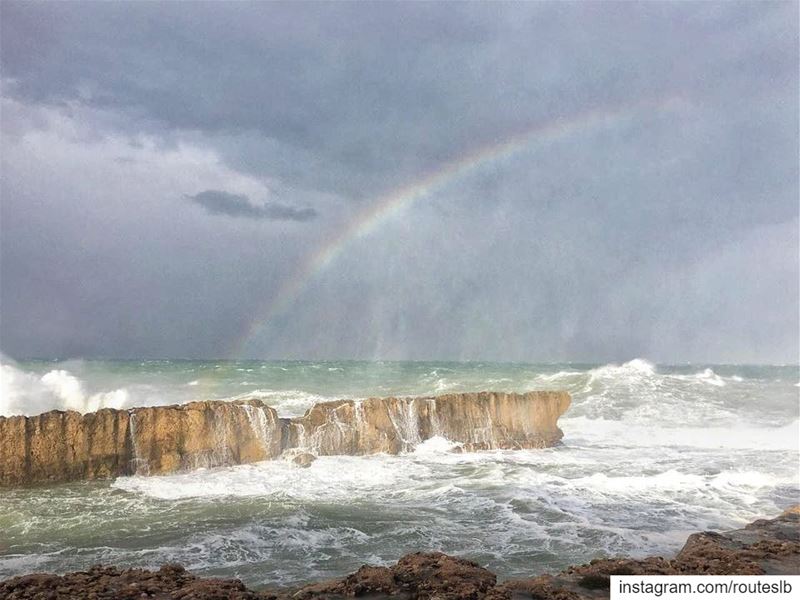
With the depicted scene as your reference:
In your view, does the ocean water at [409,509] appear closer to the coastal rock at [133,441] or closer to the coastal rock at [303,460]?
the coastal rock at [303,460]

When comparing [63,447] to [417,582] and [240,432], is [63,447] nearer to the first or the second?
[240,432]

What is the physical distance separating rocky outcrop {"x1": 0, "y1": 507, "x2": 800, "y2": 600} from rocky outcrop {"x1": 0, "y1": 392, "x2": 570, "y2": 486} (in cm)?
1007

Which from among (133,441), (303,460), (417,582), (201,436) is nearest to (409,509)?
(417,582)

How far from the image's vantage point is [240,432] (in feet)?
66.3

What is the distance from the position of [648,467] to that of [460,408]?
7426mm

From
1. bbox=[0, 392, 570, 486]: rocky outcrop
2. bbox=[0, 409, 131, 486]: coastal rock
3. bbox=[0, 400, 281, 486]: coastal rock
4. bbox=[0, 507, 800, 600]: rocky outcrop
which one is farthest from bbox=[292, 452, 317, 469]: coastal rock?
bbox=[0, 507, 800, 600]: rocky outcrop

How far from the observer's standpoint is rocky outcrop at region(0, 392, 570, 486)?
56.9 feet

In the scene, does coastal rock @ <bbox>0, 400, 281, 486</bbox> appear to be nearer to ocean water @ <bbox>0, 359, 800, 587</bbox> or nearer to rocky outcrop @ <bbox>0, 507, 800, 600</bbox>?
ocean water @ <bbox>0, 359, 800, 587</bbox>

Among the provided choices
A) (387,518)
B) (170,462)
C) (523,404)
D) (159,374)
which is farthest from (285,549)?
(159,374)

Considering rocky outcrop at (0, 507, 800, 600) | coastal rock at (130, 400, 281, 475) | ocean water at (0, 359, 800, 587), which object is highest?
coastal rock at (130, 400, 281, 475)

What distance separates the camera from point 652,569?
8.98 meters

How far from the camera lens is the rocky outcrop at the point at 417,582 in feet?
26.2

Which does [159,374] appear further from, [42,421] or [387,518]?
[387,518]

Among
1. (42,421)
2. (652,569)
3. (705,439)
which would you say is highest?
(42,421)
